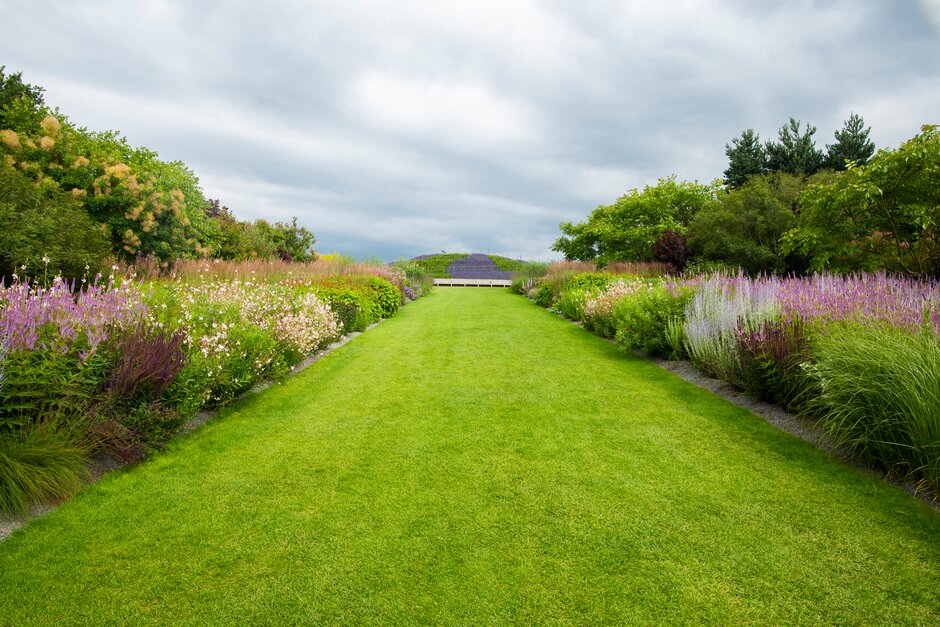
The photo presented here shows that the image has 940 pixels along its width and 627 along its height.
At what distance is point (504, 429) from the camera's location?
4.16 metres

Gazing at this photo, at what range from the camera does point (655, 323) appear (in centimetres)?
755

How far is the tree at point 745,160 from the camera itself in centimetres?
2684

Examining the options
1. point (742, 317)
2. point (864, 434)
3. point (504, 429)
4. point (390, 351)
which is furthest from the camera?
point (390, 351)

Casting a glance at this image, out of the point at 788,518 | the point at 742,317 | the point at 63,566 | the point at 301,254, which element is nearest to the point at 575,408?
the point at 788,518

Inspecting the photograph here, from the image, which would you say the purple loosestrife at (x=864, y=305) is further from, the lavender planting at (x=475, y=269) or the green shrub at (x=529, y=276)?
the lavender planting at (x=475, y=269)

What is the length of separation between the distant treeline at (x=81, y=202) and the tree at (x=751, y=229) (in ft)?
55.0

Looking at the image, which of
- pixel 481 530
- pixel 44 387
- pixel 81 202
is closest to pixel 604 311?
pixel 481 530

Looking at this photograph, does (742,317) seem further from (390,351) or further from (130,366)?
(130,366)

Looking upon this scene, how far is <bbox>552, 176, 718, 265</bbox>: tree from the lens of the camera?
22.0m

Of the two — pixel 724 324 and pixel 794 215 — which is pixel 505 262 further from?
pixel 724 324

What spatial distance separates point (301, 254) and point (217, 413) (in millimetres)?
20761

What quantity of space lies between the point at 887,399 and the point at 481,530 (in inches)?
125

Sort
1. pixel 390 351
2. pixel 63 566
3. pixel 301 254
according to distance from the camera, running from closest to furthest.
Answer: pixel 63 566
pixel 390 351
pixel 301 254

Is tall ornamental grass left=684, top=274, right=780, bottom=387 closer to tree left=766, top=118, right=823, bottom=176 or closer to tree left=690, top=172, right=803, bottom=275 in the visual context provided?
tree left=690, top=172, right=803, bottom=275
